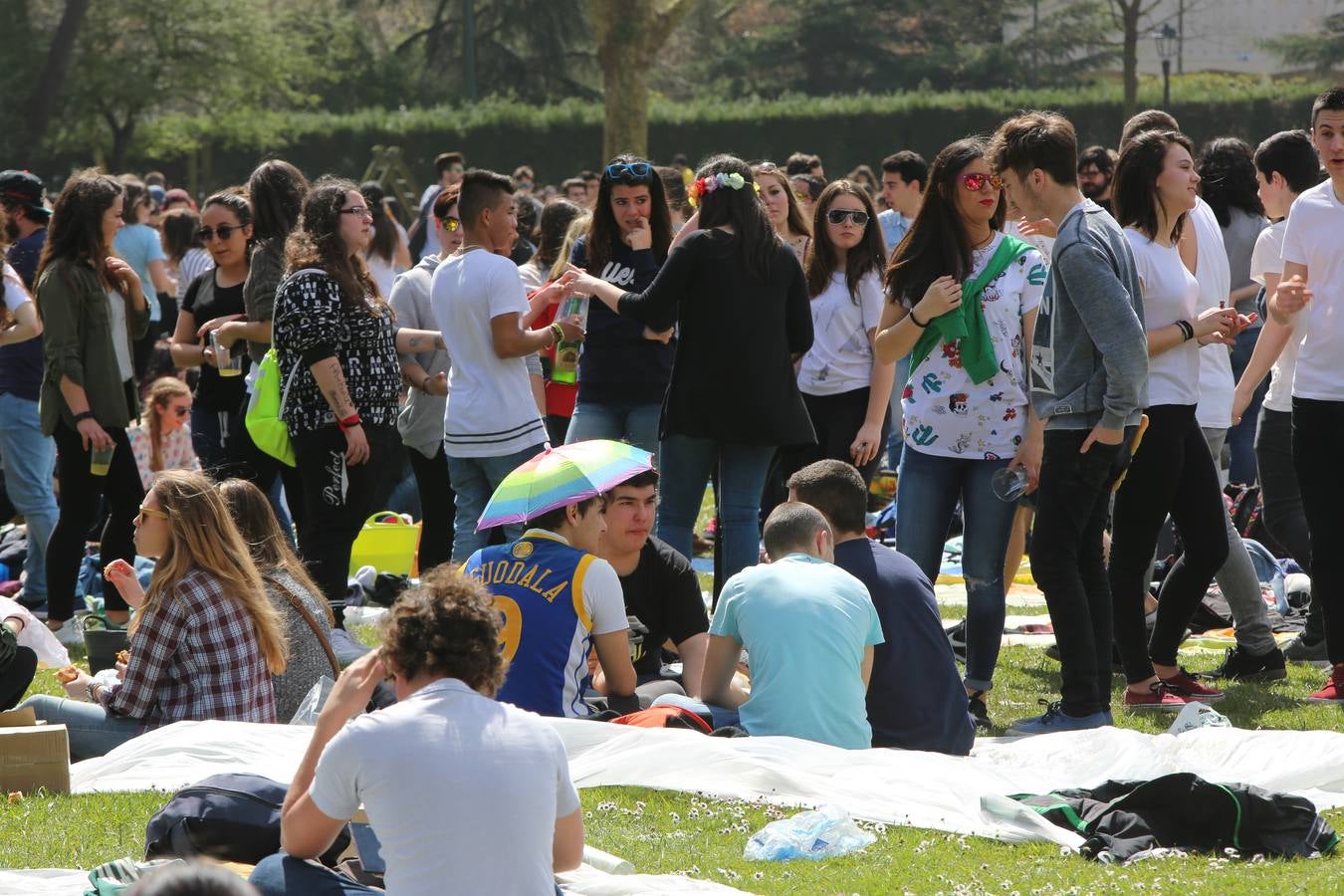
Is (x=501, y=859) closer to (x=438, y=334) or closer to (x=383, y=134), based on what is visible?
(x=438, y=334)

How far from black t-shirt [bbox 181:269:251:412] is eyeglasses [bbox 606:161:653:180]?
1.87m

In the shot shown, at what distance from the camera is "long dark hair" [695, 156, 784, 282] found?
6465mm

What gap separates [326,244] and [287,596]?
191 cm

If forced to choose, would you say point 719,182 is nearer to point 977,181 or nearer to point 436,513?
point 977,181

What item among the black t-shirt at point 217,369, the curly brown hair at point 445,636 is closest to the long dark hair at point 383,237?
the black t-shirt at point 217,369

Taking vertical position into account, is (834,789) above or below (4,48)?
below

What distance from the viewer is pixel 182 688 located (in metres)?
5.34

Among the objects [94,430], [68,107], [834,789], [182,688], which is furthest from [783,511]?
[68,107]

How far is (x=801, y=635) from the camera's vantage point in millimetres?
4973

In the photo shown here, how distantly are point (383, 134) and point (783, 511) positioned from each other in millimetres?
35756

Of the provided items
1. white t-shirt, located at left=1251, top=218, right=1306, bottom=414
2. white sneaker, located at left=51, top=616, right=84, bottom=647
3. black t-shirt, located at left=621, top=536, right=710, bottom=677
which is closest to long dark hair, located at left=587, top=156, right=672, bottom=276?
black t-shirt, located at left=621, top=536, right=710, bottom=677

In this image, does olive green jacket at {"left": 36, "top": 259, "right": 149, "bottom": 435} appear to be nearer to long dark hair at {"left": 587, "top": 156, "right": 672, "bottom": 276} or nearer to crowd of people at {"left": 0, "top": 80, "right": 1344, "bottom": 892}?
crowd of people at {"left": 0, "top": 80, "right": 1344, "bottom": 892}

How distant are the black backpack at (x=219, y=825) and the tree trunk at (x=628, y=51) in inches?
903

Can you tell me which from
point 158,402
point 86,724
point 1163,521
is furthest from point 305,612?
point 158,402
